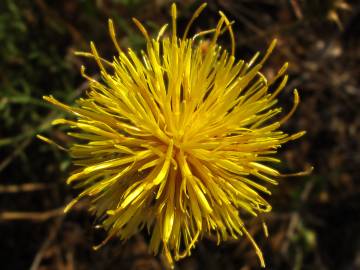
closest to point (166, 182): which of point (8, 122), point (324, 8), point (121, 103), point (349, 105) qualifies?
point (121, 103)

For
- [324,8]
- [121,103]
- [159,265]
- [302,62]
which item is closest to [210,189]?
[121,103]

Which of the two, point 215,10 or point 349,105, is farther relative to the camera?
point 349,105

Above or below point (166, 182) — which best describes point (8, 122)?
below

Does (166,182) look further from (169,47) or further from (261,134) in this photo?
(169,47)

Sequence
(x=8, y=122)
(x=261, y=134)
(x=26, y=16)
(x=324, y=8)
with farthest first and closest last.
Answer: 1. (x=26, y=16)
2. (x=8, y=122)
3. (x=324, y=8)
4. (x=261, y=134)

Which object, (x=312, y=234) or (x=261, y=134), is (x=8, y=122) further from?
(x=312, y=234)

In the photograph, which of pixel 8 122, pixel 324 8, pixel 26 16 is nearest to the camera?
pixel 324 8

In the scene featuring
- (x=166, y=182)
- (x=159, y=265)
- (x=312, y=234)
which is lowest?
(x=159, y=265)
